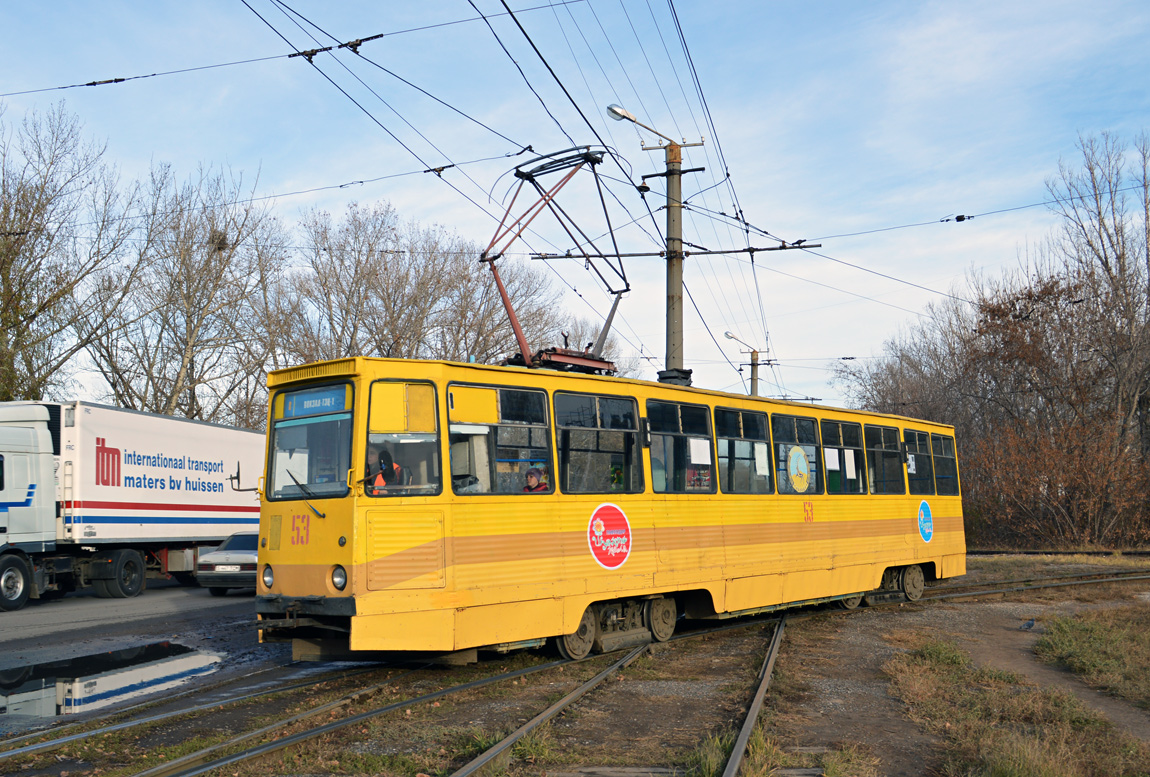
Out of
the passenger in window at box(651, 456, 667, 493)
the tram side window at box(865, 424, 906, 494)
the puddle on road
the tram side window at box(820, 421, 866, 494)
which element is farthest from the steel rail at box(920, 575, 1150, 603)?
the puddle on road

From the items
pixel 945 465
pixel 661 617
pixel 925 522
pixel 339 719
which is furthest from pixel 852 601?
pixel 339 719

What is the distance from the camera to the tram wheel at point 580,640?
982cm

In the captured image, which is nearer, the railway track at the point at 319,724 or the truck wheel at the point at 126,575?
the railway track at the point at 319,724

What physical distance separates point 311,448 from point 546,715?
10.9 feet

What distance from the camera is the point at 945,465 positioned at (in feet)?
56.4

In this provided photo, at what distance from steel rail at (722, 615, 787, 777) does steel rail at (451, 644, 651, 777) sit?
1.37m

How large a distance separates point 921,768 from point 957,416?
4065 cm

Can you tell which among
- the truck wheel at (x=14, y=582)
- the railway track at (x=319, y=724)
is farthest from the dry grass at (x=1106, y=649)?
the truck wheel at (x=14, y=582)

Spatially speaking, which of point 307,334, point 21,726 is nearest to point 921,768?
point 21,726

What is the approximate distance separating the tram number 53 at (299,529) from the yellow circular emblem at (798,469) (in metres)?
6.88

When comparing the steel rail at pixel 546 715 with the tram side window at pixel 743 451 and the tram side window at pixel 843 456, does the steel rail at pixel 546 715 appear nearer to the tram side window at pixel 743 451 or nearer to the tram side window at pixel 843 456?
the tram side window at pixel 743 451

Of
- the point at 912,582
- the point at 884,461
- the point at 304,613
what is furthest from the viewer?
the point at 912,582

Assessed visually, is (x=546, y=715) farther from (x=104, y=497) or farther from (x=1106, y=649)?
(x=104, y=497)

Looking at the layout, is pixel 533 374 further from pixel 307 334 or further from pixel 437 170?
pixel 307 334
